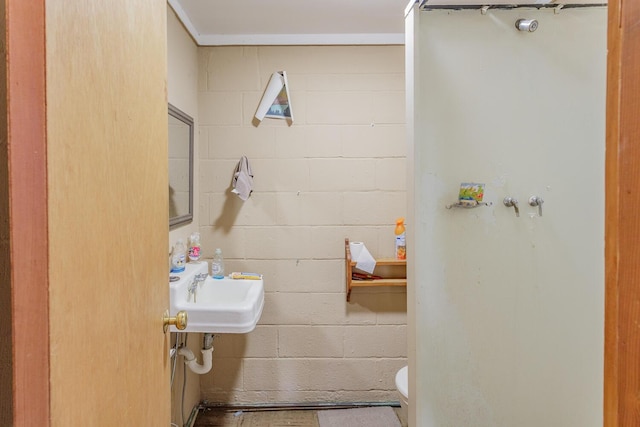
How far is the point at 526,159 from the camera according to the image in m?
Result: 1.67

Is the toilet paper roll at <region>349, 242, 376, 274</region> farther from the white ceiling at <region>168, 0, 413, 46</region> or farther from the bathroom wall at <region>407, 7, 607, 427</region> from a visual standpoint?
the white ceiling at <region>168, 0, 413, 46</region>

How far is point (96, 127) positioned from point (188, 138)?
1626 mm

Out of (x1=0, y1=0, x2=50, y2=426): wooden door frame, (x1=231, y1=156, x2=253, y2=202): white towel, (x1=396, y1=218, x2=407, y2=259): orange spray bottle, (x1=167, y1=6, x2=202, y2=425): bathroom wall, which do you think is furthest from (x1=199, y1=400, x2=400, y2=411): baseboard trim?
(x1=0, y1=0, x2=50, y2=426): wooden door frame

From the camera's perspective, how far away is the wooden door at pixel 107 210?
55 cm

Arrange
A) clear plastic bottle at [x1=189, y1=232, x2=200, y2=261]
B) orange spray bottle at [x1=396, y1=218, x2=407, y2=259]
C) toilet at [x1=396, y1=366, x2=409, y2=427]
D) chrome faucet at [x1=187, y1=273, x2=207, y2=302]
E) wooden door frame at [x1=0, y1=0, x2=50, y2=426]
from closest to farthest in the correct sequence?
wooden door frame at [x1=0, y1=0, x2=50, y2=426], toilet at [x1=396, y1=366, x2=409, y2=427], chrome faucet at [x1=187, y1=273, x2=207, y2=302], clear plastic bottle at [x1=189, y1=232, x2=200, y2=261], orange spray bottle at [x1=396, y1=218, x2=407, y2=259]

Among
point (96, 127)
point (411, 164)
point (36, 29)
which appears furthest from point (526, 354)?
point (36, 29)

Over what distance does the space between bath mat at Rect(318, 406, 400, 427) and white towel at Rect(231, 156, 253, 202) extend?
4.73 feet

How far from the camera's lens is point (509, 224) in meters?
1.69

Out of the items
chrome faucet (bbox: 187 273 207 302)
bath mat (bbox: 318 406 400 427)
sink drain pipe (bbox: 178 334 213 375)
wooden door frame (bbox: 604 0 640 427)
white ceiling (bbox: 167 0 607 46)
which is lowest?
bath mat (bbox: 318 406 400 427)

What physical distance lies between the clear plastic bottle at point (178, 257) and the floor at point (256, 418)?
3.36 ft

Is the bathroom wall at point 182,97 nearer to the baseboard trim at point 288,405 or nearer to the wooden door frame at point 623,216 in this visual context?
the baseboard trim at point 288,405

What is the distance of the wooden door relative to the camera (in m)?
0.55

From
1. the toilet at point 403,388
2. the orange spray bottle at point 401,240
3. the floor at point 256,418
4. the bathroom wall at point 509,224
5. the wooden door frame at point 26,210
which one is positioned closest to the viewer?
the wooden door frame at point 26,210

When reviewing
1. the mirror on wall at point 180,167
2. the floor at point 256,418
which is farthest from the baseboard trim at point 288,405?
the mirror on wall at point 180,167
